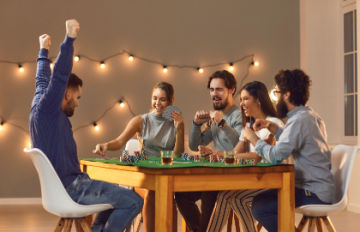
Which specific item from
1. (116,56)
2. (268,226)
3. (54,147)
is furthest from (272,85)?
(54,147)

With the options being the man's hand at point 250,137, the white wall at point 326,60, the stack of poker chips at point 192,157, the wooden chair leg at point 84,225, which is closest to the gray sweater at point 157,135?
the stack of poker chips at point 192,157

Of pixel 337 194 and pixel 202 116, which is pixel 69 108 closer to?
pixel 202 116

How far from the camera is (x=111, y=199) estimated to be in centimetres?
265

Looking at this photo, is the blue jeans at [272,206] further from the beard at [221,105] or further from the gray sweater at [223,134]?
the beard at [221,105]

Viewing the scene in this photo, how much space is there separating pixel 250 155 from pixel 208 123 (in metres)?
0.51

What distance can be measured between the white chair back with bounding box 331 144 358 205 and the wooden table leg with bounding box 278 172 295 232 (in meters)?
0.38

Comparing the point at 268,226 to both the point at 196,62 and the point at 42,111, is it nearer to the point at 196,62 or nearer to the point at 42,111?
the point at 42,111

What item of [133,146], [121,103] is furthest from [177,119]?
[121,103]

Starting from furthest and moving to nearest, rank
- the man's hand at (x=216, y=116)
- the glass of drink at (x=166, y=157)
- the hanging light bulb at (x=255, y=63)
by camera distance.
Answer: the hanging light bulb at (x=255, y=63) < the man's hand at (x=216, y=116) < the glass of drink at (x=166, y=157)

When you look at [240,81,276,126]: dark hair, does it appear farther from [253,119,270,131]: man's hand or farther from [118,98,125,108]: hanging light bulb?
[118,98,125,108]: hanging light bulb

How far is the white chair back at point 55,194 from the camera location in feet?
8.39

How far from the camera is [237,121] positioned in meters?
3.58

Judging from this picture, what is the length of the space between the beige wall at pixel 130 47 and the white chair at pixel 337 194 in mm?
3539

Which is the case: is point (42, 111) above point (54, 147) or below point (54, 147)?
above
